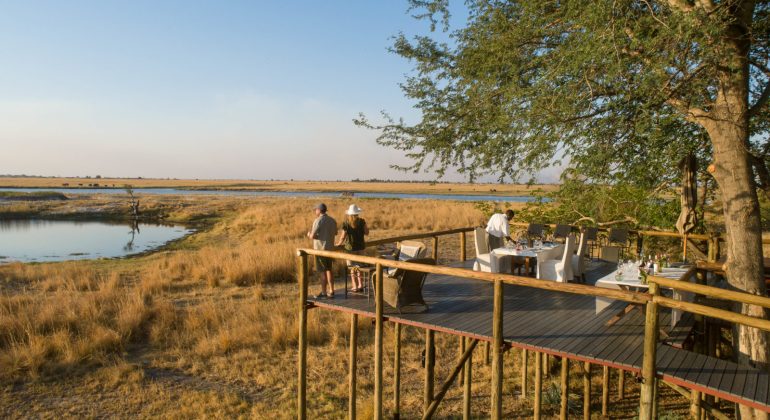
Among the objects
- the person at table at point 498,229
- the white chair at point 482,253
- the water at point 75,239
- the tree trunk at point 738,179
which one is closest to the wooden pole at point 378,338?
the white chair at point 482,253

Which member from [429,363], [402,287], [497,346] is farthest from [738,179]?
[429,363]

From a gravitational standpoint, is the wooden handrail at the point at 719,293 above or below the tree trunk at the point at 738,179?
below

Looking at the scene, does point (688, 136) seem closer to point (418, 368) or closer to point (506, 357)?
point (506, 357)

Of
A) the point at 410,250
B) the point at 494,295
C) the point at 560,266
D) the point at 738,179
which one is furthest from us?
the point at 410,250

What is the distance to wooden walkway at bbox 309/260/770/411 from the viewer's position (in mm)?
4680

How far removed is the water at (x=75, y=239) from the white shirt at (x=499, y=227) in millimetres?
22941

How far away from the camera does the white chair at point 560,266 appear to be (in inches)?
342

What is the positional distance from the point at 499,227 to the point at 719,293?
5646 millimetres

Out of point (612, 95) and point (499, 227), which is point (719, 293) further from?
point (499, 227)

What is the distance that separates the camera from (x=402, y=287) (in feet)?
22.3

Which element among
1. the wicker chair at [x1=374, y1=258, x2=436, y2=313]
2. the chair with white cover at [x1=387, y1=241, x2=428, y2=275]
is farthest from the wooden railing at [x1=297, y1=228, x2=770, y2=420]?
the chair with white cover at [x1=387, y1=241, x2=428, y2=275]

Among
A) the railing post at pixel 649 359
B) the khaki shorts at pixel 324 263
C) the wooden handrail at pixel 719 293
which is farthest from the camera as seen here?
the khaki shorts at pixel 324 263

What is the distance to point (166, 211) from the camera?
51.5 meters

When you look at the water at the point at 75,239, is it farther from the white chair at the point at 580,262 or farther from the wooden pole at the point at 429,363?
the white chair at the point at 580,262
